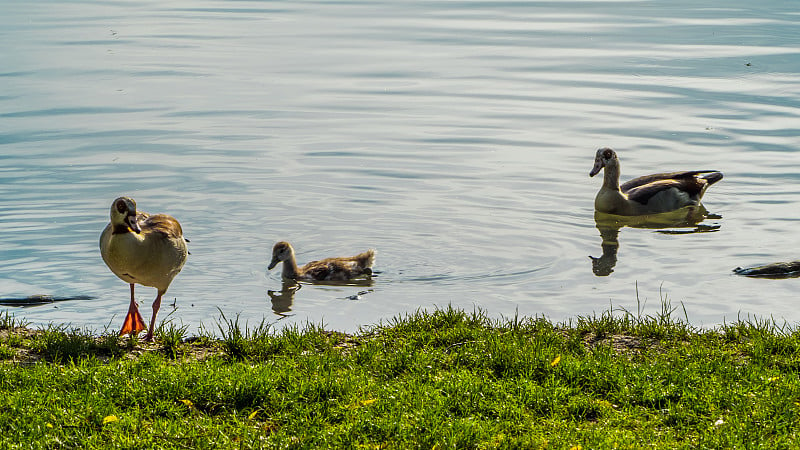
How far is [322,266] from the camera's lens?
37.9 feet

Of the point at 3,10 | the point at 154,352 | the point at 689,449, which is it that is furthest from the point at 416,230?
the point at 3,10

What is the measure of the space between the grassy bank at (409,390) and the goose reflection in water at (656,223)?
5.10 m

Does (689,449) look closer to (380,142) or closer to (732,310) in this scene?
(732,310)

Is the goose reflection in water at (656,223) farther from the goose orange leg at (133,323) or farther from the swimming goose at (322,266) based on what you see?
the goose orange leg at (133,323)

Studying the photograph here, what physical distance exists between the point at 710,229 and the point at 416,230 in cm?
396

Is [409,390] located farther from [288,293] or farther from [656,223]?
[656,223]

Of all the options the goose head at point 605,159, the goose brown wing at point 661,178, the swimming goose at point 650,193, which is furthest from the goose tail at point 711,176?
the goose head at point 605,159

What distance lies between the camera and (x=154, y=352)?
7.62m

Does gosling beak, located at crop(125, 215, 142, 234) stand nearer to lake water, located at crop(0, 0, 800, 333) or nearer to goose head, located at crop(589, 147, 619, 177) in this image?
lake water, located at crop(0, 0, 800, 333)

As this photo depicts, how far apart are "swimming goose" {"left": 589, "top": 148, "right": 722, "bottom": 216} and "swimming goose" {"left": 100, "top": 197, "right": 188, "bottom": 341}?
7439 millimetres

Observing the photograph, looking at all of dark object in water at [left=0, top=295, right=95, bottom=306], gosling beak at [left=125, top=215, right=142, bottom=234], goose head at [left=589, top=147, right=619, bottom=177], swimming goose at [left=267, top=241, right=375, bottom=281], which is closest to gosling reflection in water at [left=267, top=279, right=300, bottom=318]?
swimming goose at [left=267, top=241, right=375, bottom=281]

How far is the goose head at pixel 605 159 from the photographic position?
14.9 metres

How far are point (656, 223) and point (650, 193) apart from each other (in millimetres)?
456

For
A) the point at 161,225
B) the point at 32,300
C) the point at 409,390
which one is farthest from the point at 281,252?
the point at 409,390
